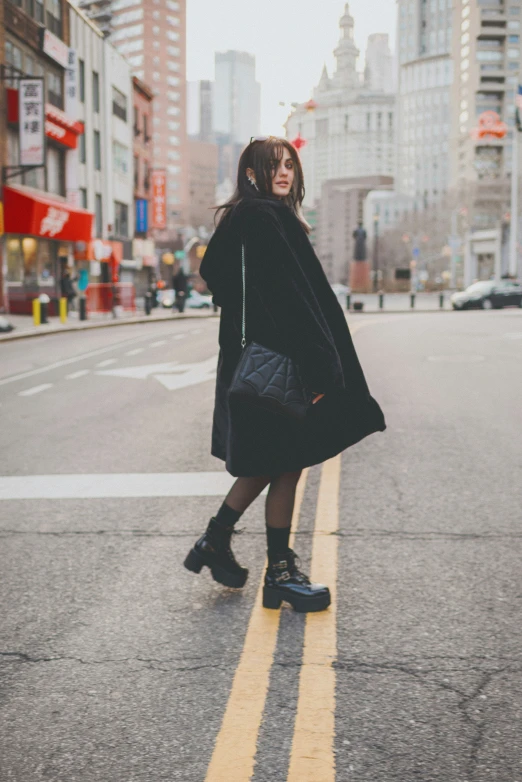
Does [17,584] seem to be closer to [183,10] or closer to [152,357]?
[152,357]

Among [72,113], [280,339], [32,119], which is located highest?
[72,113]

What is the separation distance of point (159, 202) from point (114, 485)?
2066 inches

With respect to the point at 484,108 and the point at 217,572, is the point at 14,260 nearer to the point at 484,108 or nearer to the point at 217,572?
the point at 217,572

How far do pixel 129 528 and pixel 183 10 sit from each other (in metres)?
153

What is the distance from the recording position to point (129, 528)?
192 inches

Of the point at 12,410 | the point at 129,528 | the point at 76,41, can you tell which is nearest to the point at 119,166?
the point at 76,41

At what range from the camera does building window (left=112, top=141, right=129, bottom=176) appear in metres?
48.5

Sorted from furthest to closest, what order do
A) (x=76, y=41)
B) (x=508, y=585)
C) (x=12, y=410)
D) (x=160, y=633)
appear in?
1. (x=76, y=41)
2. (x=12, y=410)
3. (x=508, y=585)
4. (x=160, y=633)

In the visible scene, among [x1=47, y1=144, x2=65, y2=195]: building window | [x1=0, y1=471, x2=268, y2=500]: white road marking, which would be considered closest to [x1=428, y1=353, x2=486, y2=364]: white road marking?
[x1=0, y1=471, x2=268, y2=500]: white road marking

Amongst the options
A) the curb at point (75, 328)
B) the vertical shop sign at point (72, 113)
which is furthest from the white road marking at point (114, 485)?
the vertical shop sign at point (72, 113)

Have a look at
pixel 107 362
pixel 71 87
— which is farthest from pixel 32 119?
pixel 107 362

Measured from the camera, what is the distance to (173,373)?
13.2 meters

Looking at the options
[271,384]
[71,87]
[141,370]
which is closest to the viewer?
[271,384]

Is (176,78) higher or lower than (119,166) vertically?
higher
